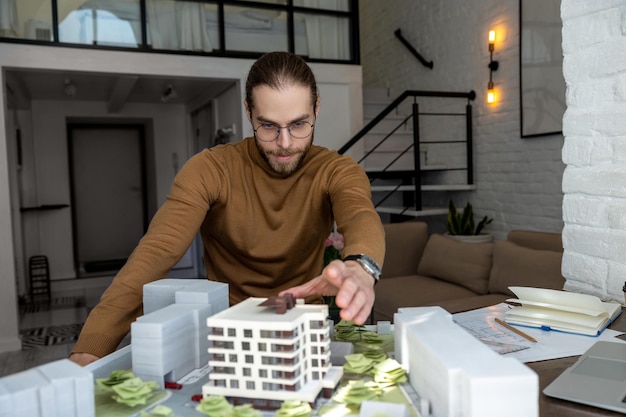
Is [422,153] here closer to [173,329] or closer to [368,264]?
[368,264]

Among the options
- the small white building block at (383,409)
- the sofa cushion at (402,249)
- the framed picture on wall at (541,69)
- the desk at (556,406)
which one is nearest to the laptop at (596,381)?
the desk at (556,406)

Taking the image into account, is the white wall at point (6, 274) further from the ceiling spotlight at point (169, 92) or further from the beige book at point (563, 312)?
the beige book at point (563, 312)

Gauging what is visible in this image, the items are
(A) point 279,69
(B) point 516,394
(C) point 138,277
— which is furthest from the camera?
(A) point 279,69

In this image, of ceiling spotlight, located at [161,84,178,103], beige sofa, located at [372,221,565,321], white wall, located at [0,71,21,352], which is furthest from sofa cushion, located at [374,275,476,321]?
ceiling spotlight, located at [161,84,178,103]

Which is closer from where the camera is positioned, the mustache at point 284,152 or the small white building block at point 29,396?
the small white building block at point 29,396

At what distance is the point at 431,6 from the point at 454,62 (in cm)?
89

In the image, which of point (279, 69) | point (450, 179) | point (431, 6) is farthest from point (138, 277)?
point (431, 6)

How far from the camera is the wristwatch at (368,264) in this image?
3.84ft

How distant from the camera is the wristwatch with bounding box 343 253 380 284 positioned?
117 centimetres

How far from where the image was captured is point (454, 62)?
19.4 ft

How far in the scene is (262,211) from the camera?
1.65 metres

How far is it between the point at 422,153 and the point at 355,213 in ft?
17.0

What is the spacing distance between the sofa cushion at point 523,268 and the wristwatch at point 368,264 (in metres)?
2.31

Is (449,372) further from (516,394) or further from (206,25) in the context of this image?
(206,25)
